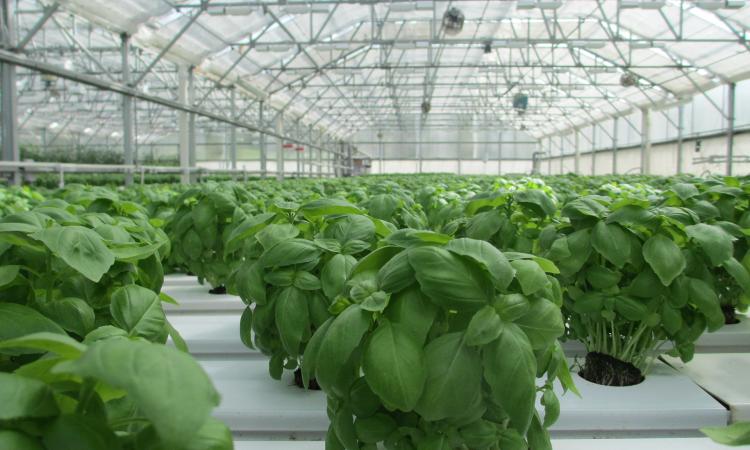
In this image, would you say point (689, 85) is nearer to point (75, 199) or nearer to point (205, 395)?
point (75, 199)

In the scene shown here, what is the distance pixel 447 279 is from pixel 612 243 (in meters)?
0.77

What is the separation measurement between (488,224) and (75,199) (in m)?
1.46

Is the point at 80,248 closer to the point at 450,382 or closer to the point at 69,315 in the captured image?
the point at 69,315

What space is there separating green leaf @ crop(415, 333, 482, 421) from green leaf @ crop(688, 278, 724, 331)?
0.89 m

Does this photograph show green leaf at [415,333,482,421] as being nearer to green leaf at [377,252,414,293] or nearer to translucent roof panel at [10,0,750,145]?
green leaf at [377,252,414,293]

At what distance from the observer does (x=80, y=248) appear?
2.88 ft

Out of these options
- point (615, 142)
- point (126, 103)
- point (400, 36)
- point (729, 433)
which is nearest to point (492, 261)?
point (729, 433)

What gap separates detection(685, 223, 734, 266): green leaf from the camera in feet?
4.42

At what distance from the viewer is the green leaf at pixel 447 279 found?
77 centimetres

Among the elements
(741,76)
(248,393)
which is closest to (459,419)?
(248,393)

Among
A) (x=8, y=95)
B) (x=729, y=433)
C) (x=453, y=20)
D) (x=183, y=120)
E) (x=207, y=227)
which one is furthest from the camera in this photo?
(x=183, y=120)

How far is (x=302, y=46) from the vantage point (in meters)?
12.1

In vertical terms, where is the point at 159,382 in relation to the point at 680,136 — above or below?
below

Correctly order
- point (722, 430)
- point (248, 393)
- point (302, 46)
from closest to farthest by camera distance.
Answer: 1. point (722, 430)
2. point (248, 393)
3. point (302, 46)
